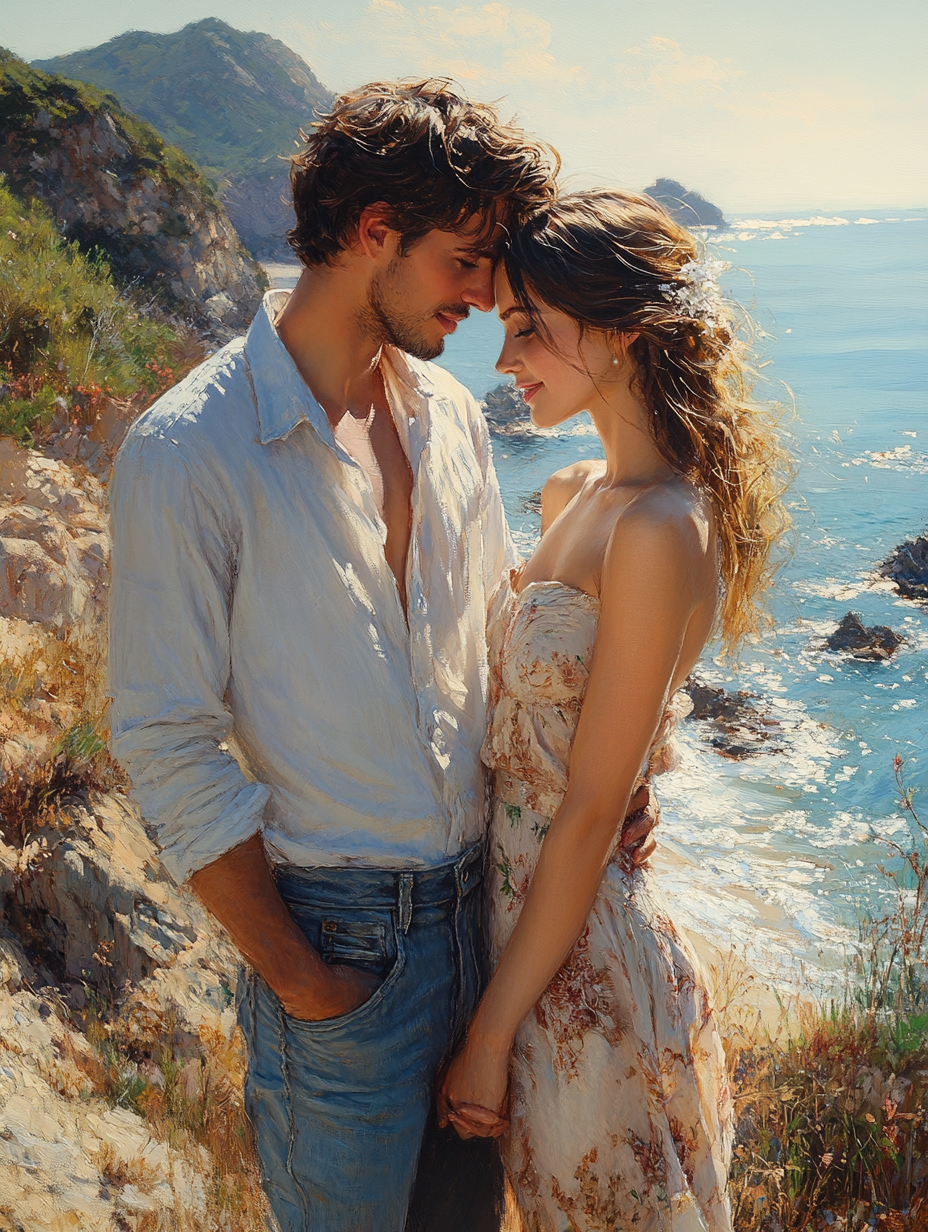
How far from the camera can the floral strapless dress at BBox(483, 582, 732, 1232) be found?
1.51 m

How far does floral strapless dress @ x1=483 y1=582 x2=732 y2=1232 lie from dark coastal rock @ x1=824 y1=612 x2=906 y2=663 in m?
4.51

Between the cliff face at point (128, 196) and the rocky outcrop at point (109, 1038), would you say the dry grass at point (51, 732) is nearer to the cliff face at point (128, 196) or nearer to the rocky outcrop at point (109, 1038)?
the rocky outcrop at point (109, 1038)

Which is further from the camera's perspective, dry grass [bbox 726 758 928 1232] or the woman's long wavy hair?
dry grass [bbox 726 758 928 1232]

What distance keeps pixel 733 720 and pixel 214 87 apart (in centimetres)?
487

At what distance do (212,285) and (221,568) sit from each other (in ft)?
21.4

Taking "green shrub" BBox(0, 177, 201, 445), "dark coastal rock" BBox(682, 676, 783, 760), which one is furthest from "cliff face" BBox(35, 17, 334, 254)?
"dark coastal rock" BBox(682, 676, 783, 760)

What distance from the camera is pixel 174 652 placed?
1.37m

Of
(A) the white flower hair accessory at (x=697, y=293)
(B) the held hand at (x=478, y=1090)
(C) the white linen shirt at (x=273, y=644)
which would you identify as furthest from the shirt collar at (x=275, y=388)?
(B) the held hand at (x=478, y=1090)

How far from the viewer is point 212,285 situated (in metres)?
7.20

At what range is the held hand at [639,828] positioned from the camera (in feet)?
5.27

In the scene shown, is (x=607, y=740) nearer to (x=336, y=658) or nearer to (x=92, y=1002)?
(x=336, y=658)

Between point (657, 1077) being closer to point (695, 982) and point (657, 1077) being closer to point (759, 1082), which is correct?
point (695, 982)

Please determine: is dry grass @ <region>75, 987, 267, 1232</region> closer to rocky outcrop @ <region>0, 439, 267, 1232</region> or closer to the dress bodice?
rocky outcrop @ <region>0, 439, 267, 1232</region>

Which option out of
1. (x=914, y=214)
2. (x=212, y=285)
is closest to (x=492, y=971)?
(x=914, y=214)
